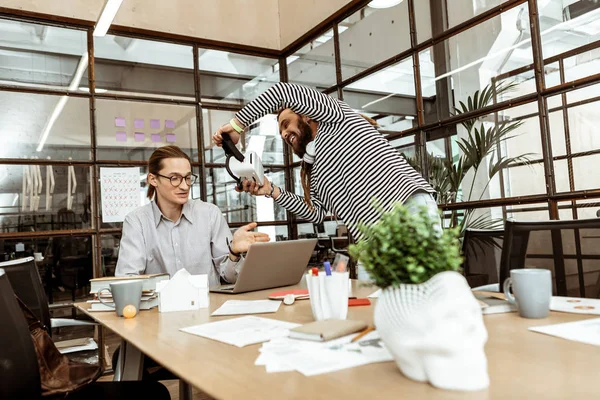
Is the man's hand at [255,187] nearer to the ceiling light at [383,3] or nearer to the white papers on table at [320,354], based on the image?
the white papers on table at [320,354]

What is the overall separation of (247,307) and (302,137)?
1023mm

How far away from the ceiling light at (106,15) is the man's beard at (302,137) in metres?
1.73

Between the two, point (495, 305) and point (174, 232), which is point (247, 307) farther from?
point (174, 232)

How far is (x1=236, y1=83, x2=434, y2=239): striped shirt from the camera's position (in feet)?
5.93

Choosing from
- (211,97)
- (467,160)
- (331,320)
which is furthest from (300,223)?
(331,320)

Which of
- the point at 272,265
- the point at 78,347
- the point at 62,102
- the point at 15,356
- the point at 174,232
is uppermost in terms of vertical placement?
the point at 62,102

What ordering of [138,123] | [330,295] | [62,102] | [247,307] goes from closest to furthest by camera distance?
[330,295] < [247,307] < [62,102] < [138,123]

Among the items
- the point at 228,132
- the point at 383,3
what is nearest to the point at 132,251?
the point at 228,132

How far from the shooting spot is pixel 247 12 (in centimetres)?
433

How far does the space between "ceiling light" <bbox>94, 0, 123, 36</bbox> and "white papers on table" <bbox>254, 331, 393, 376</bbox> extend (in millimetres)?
2859

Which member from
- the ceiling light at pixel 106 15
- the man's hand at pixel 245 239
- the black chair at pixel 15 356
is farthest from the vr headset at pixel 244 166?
the ceiling light at pixel 106 15

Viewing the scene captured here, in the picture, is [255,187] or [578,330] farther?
[255,187]

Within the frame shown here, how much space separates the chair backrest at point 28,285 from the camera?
5.69ft

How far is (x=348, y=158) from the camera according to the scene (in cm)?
193
